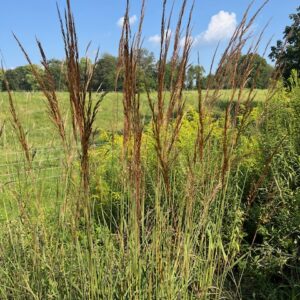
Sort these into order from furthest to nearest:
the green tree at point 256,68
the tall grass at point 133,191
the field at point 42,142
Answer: the field at point 42,142, the green tree at point 256,68, the tall grass at point 133,191

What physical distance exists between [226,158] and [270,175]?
1.78 m

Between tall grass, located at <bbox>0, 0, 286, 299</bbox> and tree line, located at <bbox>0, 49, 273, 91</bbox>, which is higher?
tree line, located at <bbox>0, 49, 273, 91</bbox>

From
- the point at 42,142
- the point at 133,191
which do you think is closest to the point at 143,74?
the point at 133,191

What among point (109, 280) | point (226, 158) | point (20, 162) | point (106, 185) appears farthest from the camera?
point (106, 185)

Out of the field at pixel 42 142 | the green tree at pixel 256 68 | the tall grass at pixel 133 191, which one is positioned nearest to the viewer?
the tall grass at pixel 133 191

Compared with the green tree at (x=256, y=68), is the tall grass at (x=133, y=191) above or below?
below

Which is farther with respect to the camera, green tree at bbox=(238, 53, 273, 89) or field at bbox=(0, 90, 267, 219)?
field at bbox=(0, 90, 267, 219)

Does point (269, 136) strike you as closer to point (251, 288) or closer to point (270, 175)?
point (270, 175)

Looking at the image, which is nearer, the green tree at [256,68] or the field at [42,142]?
the green tree at [256,68]

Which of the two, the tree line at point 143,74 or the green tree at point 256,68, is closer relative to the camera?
the tree line at point 143,74

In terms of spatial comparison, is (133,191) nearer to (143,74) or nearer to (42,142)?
(143,74)

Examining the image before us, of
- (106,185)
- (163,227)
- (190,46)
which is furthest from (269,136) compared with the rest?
(190,46)

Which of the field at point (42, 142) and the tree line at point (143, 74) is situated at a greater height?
the tree line at point (143, 74)

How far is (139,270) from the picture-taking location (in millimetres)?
1807
